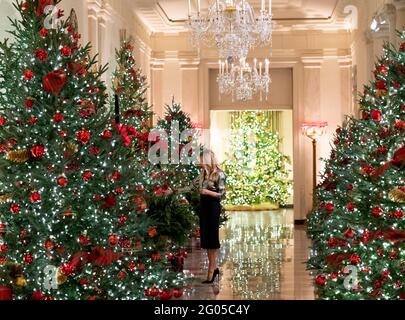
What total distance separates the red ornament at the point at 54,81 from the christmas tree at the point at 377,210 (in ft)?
9.13

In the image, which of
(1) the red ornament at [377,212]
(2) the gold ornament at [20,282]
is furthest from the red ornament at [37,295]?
(1) the red ornament at [377,212]

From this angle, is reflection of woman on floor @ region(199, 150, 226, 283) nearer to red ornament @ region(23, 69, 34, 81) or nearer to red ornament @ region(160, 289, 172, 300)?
red ornament @ region(160, 289, 172, 300)

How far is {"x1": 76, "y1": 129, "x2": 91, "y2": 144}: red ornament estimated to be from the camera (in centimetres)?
773

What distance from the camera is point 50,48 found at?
25.5ft

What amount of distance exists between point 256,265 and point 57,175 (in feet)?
19.0

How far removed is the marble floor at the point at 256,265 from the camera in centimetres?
1010

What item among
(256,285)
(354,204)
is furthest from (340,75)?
(354,204)

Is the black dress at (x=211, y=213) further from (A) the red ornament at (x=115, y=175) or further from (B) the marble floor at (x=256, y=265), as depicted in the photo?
(A) the red ornament at (x=115, y=175)

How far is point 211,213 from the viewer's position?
10.7m

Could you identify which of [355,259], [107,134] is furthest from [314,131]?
[107,134]

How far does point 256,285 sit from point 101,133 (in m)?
3.63

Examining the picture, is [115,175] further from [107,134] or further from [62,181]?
[62,181]

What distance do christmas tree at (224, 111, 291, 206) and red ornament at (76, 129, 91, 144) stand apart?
61.1 ft

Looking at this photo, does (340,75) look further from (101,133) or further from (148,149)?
(101,133)
